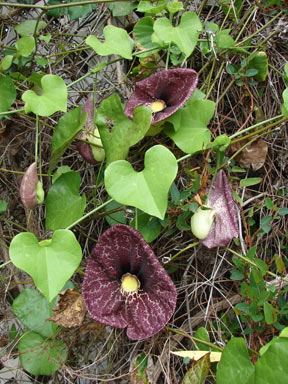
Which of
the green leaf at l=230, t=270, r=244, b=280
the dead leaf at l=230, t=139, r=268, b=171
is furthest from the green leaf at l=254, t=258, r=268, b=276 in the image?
the dead leaf at l=230, t=139, r=268, b=171

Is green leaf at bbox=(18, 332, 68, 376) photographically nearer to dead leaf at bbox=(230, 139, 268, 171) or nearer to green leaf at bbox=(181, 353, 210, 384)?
green leaf at bbox=(181, 353, 210, 384)

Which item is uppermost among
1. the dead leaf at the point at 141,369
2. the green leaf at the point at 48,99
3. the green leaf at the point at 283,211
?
the green leaf at the point at 48,99

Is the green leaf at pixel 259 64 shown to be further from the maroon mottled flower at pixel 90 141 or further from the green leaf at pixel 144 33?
the maroon mottled flower at pixel 90 141

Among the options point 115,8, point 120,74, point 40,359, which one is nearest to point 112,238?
point 40,359

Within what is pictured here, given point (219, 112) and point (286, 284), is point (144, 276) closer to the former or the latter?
point (286, 284)

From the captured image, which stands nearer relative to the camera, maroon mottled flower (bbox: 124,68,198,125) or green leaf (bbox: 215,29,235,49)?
maroon mottled flower (bbox: 124,68,198,125)

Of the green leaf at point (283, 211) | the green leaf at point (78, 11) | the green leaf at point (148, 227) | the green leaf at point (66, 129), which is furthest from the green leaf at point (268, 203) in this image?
the green leaf at point (78, 11)
